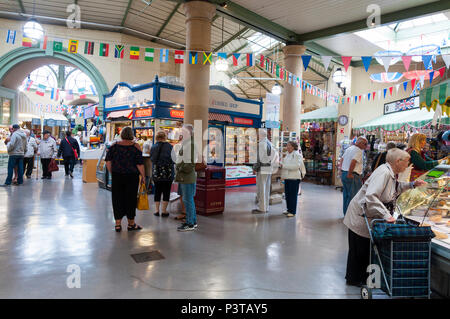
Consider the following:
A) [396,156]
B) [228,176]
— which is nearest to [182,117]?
[228,176]

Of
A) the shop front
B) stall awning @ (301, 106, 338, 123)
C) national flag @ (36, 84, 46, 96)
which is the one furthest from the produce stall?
national flag @ (36, 84, 46, 96)

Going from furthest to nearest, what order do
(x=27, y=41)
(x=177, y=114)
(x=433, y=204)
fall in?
(x=177, y=114), (x=27, y=41), (x=433, y=204)

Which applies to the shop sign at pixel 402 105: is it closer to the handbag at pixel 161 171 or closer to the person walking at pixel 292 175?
the person walking at pixel 292 175

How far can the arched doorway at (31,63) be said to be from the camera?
12320mm

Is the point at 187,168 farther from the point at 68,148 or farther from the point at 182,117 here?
the point at 68,148

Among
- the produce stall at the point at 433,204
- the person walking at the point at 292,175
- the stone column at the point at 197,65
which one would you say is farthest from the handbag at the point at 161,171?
the produce stall at the point at 433,204

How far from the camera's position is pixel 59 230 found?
181 inches

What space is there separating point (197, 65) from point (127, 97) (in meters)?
3.78

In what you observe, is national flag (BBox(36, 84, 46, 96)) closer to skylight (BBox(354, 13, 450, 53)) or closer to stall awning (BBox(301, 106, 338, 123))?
stall awning (BBox(301, 106, 338, 123))

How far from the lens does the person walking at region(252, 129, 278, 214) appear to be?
6.26 metres

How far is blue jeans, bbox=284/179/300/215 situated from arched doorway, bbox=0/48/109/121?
350 inches

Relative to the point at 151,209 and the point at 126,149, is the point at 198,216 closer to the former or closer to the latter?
the point at 151,209

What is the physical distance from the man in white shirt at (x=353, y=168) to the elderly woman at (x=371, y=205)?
2.48 meters

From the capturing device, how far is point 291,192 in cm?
622
